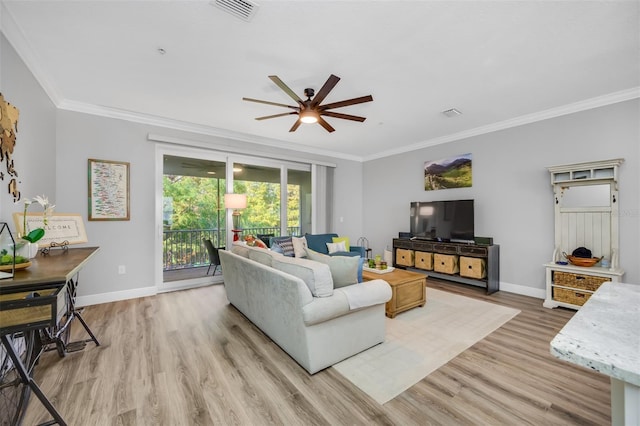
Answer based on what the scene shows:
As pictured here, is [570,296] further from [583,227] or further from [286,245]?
[286,245]

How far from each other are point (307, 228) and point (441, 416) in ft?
15.0

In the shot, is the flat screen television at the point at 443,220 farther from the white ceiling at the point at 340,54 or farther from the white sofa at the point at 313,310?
the white sofa at the point at 313,310

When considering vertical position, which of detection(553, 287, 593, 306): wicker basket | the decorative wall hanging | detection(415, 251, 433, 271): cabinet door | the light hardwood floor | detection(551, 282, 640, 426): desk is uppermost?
the decorative wall hanging

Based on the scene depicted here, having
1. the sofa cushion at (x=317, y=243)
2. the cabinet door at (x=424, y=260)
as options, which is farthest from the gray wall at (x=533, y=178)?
the sofa cushion at (x=317, y=243)

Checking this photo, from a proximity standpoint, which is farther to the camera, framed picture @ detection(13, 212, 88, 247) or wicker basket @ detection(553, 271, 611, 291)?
wicker basket @ detection(553, 271, 611, 291)

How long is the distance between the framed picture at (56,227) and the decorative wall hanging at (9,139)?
Result: 32 cm

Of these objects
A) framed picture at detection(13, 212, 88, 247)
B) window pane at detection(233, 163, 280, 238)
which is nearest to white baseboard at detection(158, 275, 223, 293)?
window pane at detection(233, 163, 280, 238)

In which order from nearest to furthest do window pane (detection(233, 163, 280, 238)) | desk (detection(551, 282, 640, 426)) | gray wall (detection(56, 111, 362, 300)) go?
desk (detection(551, 282, 640, 426)) < gray wall (detection(56, 111, 362, 300)) < window pane (detection(233, 163, 280, 238))

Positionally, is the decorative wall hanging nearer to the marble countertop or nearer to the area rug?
the area rug

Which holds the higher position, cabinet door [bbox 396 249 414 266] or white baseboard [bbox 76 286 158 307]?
cabinet door [bbox 396 249 414 266]

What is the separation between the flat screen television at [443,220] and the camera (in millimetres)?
4586

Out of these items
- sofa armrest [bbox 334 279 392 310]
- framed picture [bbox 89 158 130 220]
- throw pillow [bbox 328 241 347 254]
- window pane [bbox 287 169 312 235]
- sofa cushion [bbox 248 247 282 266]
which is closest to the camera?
sofa armrest [bbox 334 279 392 310]

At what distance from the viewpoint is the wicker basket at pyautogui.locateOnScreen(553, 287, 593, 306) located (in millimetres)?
3314

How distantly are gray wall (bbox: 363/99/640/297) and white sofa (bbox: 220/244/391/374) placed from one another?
3043 millimetres
